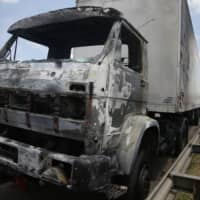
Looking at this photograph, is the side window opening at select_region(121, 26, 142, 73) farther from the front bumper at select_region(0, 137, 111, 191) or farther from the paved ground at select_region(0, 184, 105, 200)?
the paved ground at select_region(0, 184, 105, 200)

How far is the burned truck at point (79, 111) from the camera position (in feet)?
7.25

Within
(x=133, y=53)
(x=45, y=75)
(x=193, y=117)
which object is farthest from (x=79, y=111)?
(x=193, y=117)

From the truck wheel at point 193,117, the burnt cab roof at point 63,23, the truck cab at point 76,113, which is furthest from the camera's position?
the truck wheel at point 193,117

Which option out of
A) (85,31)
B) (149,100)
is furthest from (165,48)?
(85,31)

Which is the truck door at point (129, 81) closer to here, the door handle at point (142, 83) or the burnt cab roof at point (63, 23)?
the door handle at point (142, 83)

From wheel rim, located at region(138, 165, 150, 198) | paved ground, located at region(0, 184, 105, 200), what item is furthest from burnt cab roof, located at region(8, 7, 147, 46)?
paved ground, located at region(0, 184, 105, 200)

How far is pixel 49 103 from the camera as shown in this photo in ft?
7.96

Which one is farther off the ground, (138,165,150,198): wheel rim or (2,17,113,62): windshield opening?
(2,17,113,62): windshield opening

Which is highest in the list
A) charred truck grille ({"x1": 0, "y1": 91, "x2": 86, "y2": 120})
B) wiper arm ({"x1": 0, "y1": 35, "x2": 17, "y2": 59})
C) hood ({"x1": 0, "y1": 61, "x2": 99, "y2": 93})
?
wiper arm ({"x1": 0, "y1": 35, "x2": 17, "y2": 59})

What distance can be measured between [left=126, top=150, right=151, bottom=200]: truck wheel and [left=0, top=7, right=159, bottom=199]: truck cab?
0.01m

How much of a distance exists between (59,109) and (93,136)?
0.46m

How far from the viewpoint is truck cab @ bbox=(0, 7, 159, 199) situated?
2205 millimetres

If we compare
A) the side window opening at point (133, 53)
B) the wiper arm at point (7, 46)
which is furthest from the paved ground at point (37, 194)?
the side window opening at point (133, 53)

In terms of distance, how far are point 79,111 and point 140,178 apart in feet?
4.50
